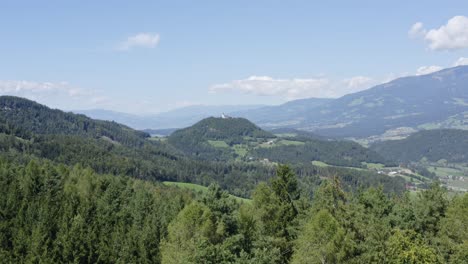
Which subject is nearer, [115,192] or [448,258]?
[448,258]

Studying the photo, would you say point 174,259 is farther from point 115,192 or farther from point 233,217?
point 115,192

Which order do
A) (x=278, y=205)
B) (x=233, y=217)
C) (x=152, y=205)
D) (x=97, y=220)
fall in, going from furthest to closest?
(x=152, y=205) < (x=97, y=220) < (x=278, y=205) < (x=233, y=217)

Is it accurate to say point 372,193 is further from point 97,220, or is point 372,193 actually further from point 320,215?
point 97,220

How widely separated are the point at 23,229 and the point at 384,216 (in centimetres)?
4812

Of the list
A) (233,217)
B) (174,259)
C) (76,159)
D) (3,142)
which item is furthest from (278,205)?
(3,142)

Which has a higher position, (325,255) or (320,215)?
(320,215)

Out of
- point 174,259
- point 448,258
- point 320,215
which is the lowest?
point 448,258

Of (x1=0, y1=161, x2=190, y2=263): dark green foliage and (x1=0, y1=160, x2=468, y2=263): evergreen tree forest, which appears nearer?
(x1=0, y1=160, x2=468, y2=263): evergreen tree forest

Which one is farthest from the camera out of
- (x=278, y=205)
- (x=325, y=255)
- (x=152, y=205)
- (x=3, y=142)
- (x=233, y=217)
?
(x=3, y=142)

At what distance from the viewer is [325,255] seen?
3800 centimetres

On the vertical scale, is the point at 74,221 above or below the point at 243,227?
below

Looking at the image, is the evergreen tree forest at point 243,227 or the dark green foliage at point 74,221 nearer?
the evergreen tree forest at point 243,227

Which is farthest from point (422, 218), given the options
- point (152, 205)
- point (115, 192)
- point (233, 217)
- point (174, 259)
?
point (115, 192)

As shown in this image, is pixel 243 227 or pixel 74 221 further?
pixel 74 221
